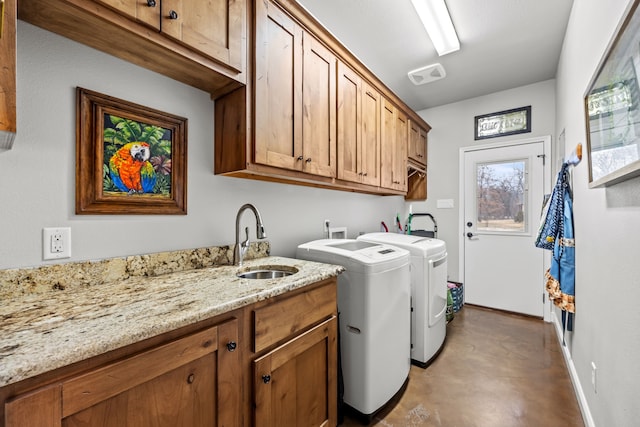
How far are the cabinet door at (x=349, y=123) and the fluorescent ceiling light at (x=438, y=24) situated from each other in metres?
0.61

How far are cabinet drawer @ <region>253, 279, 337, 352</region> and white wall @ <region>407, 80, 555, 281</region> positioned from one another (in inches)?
113

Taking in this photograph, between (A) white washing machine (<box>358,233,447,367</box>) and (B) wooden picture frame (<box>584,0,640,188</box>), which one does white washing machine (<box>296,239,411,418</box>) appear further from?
(B) wooden picture frame (<box>584,0,640,188</box>)

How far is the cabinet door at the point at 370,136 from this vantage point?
7.97 feet

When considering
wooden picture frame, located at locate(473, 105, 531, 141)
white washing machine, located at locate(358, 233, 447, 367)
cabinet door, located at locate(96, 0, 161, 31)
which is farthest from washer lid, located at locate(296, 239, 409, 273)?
wooden picture frame, located at locate(473, 105, 531, 141)

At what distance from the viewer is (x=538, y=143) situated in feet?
10.8

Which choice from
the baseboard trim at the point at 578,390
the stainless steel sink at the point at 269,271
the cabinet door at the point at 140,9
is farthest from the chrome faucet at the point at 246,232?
the baseboard trim at the point at 578,390

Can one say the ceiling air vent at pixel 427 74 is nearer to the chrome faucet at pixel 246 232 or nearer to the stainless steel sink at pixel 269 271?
the chrome faucet at pixel 246 232

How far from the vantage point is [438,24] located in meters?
2.19

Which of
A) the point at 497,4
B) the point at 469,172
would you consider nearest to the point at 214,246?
the point at 497,4

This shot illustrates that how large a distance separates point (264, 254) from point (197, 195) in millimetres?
589

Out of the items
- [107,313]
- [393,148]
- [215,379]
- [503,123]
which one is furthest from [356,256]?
[503,123]

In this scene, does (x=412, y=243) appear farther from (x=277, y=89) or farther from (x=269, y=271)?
(x=277, y=89)

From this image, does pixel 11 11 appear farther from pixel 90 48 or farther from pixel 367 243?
pixel 367 243

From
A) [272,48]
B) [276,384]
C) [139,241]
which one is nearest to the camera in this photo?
[276,384]
